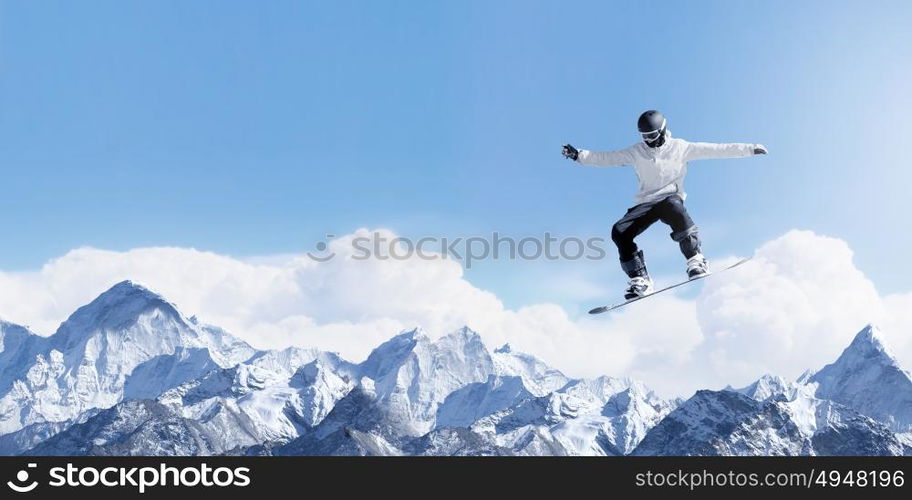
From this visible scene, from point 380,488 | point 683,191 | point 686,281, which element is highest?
point 683,191

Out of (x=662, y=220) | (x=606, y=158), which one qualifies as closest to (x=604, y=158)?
(x=606, y=158)

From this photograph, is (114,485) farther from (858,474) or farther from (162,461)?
(858,474)

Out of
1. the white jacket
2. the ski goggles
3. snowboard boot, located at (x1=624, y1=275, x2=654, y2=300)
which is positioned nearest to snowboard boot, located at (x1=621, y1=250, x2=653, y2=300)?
snowboard boot, located at (x1=624, y1=275, x2=654, y2=300)

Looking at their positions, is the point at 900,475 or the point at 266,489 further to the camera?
the point at 900,475

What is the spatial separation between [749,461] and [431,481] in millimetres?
9276

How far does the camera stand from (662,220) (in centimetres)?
2533

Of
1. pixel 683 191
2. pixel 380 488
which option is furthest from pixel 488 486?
pixel 683 191

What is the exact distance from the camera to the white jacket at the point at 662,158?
24.7m

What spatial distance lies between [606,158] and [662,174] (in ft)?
4.95

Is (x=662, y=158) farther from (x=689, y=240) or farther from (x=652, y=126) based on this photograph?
(x=689, y=240)

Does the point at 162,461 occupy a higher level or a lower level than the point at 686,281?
lower

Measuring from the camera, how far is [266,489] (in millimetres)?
25875

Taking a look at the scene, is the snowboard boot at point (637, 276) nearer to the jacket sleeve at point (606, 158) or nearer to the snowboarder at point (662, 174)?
the snowboarder at point (662, 174)

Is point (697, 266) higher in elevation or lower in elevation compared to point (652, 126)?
lower
